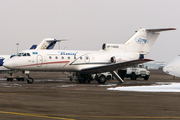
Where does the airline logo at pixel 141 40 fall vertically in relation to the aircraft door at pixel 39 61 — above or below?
above

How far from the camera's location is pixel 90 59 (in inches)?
1374

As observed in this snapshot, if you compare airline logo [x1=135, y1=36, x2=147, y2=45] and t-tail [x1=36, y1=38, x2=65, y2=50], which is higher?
t-tail [x1=36, y1=38, x2=65, y2=50]

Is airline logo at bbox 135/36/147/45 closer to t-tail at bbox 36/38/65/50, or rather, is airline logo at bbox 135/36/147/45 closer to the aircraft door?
the aircraft door

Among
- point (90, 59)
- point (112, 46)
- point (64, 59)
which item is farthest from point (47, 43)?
point (64, 59)

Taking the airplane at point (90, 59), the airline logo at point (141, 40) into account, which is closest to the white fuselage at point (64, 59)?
the airplane at point (90, 59)

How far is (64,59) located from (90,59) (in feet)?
10.7

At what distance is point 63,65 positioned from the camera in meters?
33.4

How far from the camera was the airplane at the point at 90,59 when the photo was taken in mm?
32072

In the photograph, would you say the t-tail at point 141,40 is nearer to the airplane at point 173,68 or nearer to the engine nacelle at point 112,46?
the engine nacelle at point 112,46

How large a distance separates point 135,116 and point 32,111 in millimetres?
3953

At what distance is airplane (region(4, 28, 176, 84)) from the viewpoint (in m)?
32.1

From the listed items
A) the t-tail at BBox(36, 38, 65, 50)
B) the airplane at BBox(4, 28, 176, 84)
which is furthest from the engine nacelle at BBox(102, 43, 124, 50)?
the t-tail at BBox(36, 38, 65, 50)

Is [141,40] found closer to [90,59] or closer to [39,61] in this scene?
[90,59]

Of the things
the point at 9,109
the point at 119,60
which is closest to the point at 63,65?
the point at 119,60
